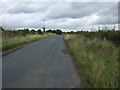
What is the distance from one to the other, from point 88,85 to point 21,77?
105 inches

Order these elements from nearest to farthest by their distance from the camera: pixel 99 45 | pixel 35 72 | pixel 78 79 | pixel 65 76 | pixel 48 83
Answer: pixel 48 83 → pixel 78 79 → pixel 65 76 → pixel 35 72 → pixel 99 45

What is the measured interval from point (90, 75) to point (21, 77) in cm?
266

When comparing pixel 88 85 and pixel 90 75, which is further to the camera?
pixel 90 75

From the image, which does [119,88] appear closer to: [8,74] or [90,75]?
[90,75]

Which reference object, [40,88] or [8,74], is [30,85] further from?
[8,74]

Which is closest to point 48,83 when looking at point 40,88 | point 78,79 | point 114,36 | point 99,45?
point 40,88

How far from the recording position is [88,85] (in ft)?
20.9

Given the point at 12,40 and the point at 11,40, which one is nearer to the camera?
the point at 11,40

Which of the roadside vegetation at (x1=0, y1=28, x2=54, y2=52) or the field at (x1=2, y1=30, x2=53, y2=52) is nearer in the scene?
the roadside vegetation at (x1=0, y1=28, x2=54, y2=52)

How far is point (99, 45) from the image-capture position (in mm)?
16922

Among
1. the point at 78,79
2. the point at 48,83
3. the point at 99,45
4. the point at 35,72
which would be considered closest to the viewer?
the point at 48,83

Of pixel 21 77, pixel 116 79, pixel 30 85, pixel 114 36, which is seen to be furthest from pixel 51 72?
pixel 114 36

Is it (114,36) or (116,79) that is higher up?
(114,36)

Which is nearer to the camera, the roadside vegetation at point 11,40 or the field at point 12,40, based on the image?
the roadside vegetation at point 11,40
